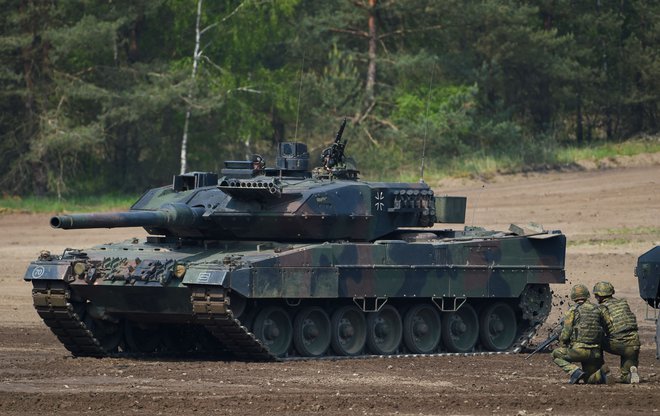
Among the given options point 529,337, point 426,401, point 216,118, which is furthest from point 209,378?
point 216,118

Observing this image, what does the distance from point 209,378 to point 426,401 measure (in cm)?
316

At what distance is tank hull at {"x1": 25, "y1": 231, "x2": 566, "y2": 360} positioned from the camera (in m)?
19.6

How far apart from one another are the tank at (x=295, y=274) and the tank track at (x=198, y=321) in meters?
0.02

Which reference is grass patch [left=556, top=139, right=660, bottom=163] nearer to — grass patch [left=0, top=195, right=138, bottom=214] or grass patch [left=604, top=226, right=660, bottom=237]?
grass patch [left=604, top=226, right=660, bottom=237]

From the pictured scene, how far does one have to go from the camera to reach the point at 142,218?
65.8ft

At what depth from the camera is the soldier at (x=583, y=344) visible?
17.4m

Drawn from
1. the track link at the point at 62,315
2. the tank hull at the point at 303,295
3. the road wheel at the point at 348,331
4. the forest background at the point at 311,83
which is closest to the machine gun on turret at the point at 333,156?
the tank hull at the point at 303,295

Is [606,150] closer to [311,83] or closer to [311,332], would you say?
[311,83]

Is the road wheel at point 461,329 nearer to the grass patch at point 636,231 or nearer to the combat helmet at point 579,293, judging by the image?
the combat helmet at point 579,293

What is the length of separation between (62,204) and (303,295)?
23219mm

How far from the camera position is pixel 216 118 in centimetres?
4612

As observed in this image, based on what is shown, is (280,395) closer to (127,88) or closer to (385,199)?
(385,199)

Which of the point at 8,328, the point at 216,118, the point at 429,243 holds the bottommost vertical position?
the point at 8,328

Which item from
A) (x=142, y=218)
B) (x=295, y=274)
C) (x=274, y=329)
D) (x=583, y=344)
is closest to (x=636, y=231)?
(x=274, y=329)
